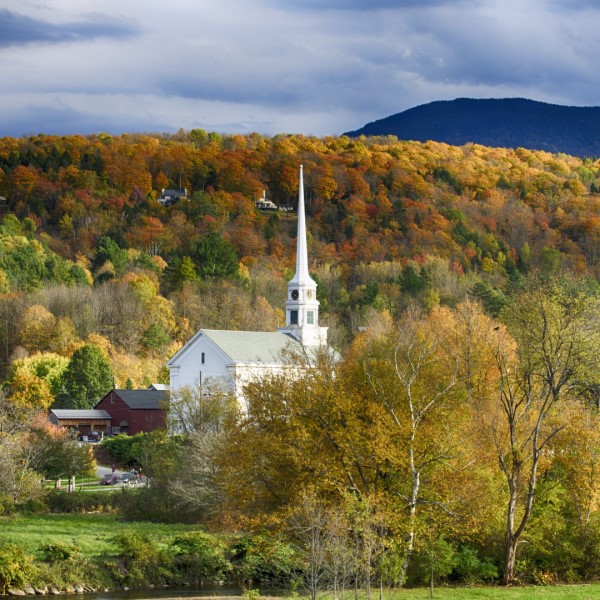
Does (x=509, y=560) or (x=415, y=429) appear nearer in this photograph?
(x=415, y=429)

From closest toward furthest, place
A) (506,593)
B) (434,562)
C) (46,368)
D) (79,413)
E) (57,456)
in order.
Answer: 1. (506,593)
2. (434,562)
3. (57,456)
4. (79,413)
5. (46,368)

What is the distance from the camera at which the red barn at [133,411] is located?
8481 cm

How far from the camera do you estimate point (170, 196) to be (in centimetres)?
16712

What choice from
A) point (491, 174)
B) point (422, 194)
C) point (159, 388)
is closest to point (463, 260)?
point (422, 194)

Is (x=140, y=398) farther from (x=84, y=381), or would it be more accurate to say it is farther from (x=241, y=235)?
(x=241, y=235)

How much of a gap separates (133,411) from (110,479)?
19.9 metres

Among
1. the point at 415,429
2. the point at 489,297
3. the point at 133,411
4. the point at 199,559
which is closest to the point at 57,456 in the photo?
the point at 199,559

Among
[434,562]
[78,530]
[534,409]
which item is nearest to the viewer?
[434,562]

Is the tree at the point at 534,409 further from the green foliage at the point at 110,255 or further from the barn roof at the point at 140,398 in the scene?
the green foliage at the point at 110,255

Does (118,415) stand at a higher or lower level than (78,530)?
lower

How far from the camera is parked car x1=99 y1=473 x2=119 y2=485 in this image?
211 ft

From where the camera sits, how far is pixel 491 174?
18162cm

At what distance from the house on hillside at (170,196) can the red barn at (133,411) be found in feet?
257

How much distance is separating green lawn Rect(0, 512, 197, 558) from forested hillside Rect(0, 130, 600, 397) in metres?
35.5
